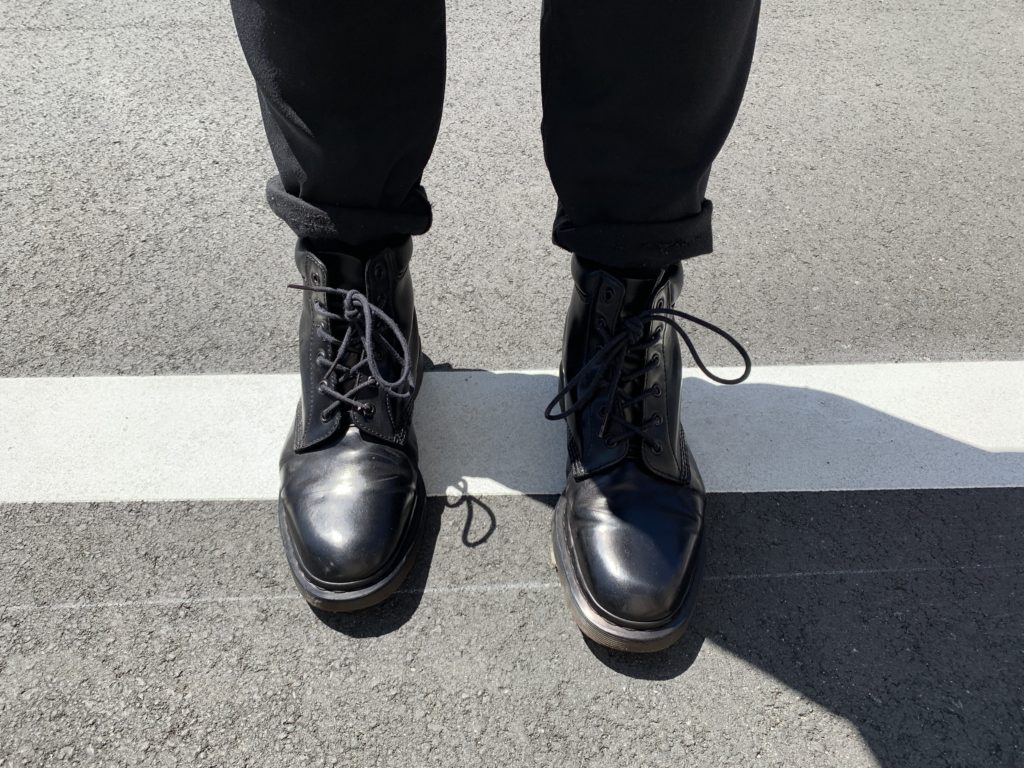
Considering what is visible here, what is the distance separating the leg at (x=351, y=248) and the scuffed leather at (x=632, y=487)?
30 cm

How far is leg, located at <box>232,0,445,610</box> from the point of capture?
3.85 ft

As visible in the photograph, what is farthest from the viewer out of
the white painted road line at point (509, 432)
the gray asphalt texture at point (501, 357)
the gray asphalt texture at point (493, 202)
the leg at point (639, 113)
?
the gray asphalt texture at point (493, 202)

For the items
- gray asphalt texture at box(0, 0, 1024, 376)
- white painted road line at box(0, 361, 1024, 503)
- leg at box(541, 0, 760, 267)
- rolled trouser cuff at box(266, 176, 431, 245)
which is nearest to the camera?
leg at box(541, 0, 760, 267)

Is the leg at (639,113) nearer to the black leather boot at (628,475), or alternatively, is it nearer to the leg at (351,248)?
the black leather boot at (628,475)

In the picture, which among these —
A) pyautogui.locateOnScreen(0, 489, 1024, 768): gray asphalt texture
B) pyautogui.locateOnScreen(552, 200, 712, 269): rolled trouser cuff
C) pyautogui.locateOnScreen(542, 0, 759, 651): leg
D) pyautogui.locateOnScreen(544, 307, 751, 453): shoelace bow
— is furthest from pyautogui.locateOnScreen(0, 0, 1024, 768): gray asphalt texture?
pyautogui.locateOnScreen(552, 200, 712, 269): rolled trouser cuff

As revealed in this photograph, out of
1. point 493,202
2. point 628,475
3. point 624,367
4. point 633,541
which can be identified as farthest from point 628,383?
point 493,202

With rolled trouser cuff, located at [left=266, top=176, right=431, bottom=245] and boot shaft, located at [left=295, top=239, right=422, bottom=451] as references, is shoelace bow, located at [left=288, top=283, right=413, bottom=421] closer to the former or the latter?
boot shaft, located at [left=295, top=239, right=422, bottom=451]

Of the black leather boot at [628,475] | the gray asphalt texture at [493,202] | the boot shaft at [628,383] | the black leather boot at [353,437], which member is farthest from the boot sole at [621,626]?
the gray asphalt texture at [493,202]

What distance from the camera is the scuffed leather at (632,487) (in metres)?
1.27

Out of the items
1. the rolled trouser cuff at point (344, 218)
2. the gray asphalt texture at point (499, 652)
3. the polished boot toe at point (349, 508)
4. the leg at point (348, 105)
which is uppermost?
the leg at point (348, 105)

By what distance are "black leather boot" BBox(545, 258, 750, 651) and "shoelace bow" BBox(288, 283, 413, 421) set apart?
10.7 inches

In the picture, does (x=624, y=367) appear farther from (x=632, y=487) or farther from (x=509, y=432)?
(x=509, y=432)

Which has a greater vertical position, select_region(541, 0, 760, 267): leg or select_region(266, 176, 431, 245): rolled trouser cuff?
select_region(541, 0, 760, 267): leg

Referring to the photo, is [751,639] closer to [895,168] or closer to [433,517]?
[433,517]
